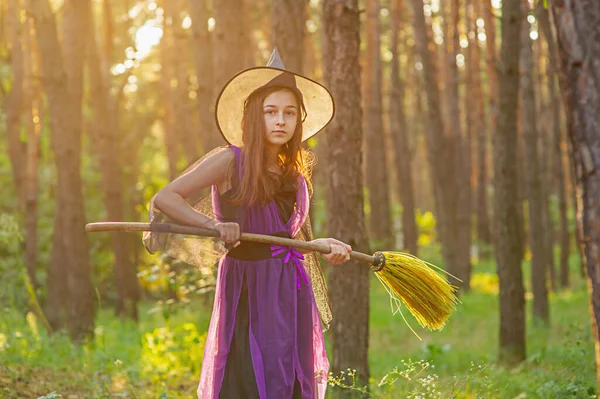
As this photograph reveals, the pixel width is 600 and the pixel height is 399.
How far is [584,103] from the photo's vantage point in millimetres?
3691

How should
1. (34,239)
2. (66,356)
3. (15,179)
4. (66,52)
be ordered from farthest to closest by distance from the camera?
(15,179)
(34,239)
(66,52)
(66,356)

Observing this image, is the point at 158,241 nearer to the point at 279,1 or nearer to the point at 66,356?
the point at 66,356

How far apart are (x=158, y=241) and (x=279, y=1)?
17.6ft

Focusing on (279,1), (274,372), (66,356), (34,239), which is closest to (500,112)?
(279,1)

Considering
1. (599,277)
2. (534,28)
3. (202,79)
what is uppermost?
(534,28)

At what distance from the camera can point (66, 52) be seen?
11.8 meters

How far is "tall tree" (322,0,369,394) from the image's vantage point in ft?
22.7

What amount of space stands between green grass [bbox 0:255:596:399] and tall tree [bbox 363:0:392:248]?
8.81 m

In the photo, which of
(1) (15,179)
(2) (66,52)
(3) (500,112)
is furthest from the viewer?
(1) (15,179)

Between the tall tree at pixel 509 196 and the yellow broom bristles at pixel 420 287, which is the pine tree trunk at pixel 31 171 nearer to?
the tall tree at pixel 509 196

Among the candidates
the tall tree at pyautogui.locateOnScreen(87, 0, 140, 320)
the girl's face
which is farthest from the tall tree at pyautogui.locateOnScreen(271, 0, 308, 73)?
the tall tree at pyautogui.locateOnScreen(87, 0, 140, 320)

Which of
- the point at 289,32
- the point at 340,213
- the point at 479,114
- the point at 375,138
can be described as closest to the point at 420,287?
the point at 340,213

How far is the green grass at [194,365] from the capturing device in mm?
6723

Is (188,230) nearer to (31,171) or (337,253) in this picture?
(337,253)
